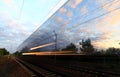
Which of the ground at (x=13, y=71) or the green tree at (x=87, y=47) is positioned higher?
the green tree at (x=87, y=47)

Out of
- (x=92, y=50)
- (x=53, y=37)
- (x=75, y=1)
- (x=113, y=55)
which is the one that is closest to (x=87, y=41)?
(x=92, y=50)

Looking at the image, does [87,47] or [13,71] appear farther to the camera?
[13,71]

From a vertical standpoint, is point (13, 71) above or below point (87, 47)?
below

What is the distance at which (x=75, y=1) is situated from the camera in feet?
54.6

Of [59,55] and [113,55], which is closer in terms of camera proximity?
[113,55]

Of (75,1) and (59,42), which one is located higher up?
(75,1)

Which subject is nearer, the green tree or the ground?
the ground

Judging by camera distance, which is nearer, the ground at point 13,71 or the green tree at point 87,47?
the ground at point 13,71

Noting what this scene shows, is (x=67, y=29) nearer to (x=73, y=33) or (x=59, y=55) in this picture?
(x=73, y=33)

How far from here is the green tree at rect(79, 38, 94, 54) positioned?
1501 centimetres

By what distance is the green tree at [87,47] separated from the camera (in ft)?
49.3

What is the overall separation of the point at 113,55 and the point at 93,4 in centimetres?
413

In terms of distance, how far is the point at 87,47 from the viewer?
15.2 metres

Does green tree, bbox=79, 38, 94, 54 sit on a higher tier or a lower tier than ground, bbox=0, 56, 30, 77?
higher
